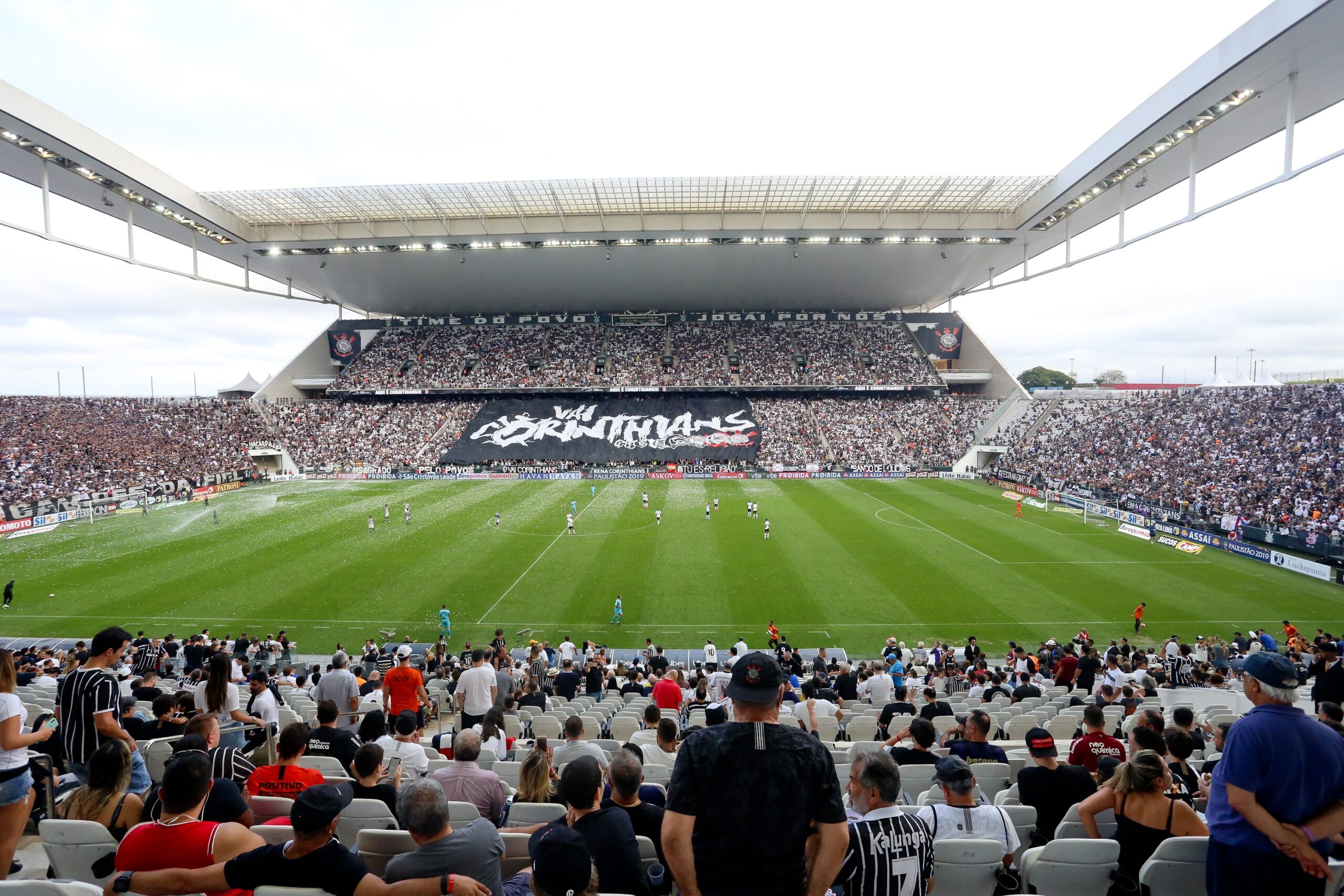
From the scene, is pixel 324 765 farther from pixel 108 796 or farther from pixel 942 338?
pixel 942 338

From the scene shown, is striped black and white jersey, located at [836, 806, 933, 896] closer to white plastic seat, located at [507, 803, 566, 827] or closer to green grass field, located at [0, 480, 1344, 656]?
white plastic seat, located at [507, 803, 566, 827]

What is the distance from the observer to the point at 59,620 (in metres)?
19.4

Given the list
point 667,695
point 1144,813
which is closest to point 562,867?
point 1144,813

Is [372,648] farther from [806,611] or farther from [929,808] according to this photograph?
[929,808]

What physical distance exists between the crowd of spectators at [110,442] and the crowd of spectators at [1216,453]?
6095cm

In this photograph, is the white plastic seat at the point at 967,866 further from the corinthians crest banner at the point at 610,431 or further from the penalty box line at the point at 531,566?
the corinthians crest banner at the point at 610,431

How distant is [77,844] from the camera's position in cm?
412

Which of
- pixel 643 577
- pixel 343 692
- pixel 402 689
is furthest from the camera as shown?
pixel 643 577

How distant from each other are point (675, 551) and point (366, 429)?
142ft

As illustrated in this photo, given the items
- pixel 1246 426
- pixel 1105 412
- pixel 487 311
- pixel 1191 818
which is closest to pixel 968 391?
pixel 1105 412

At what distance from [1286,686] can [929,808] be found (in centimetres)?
214

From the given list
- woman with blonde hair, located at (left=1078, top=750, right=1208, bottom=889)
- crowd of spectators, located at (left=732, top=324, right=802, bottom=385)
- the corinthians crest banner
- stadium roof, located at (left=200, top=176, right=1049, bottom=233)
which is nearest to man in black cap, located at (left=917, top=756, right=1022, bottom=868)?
woman with blonde hair, located at (left=1078, top=750, right=1208, bottom=889)

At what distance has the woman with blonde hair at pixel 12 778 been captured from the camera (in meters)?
4.68

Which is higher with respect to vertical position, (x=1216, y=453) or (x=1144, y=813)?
(x=1216, y=453)
